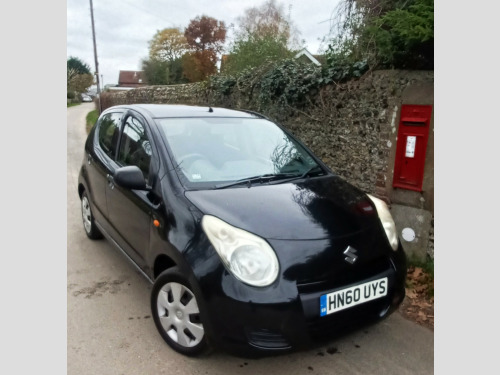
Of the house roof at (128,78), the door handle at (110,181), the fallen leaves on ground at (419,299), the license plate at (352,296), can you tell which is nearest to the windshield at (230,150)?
the door handle at (110,181)

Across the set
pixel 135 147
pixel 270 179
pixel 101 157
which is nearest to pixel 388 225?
pixel 270 179

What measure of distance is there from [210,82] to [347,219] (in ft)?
22.7

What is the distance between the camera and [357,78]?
16.2 feet

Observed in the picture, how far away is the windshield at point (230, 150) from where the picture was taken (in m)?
3.02

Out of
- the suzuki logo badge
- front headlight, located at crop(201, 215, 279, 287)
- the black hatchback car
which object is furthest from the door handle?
the suzuki logo badge

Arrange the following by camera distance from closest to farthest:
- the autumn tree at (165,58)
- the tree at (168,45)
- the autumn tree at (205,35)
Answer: the autumn tree at (165,58)
the tree at (168,45)
the autumn tree at (205,35)

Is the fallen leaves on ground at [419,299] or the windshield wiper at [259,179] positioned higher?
the windshield wiper at [259,179]

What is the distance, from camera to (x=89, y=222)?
15.5 feet

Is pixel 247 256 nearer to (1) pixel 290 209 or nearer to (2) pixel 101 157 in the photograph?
(1) pixel 290 209

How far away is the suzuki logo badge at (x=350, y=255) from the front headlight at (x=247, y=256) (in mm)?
446

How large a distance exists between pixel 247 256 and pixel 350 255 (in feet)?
2.08

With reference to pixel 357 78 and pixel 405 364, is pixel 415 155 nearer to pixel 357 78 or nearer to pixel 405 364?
pixel 357 78

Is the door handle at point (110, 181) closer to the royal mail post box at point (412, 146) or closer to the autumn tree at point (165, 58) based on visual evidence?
the royal mail post box at point (412, 146)

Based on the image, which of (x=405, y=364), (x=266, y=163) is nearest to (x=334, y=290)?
(x=405, y=364)
